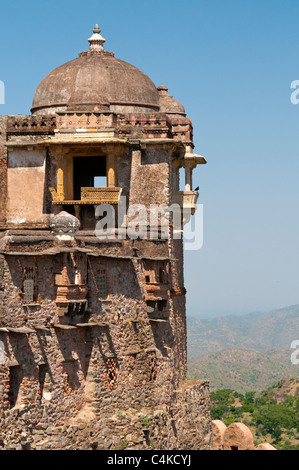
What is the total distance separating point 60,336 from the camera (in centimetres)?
2905

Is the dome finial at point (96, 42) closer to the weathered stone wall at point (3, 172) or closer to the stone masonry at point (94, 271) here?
the stone masonry at point (94, 271)

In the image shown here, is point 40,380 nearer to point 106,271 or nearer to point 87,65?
point 106,271

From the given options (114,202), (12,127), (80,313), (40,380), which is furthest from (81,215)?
(40,380)

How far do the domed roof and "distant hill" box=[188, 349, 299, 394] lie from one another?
73.7 m

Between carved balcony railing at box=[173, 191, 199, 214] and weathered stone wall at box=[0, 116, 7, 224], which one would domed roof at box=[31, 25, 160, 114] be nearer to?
weathered stone wall at box=[0, 116, 7, 224]

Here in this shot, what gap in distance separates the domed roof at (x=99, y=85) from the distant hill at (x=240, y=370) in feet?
242

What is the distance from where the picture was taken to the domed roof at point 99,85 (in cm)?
3659

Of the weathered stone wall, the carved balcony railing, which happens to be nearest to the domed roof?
the weathered stone wall

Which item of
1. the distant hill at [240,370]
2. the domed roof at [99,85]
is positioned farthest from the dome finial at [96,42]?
the distant hill at [240,370]

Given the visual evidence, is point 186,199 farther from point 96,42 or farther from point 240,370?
point 240,370

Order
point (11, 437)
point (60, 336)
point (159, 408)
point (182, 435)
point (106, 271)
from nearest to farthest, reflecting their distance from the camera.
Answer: point (11, 437) → point (60, 336) → point (106, 271) → point (159, 408) → point (182, 435)

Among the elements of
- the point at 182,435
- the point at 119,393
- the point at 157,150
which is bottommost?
the point at 182,435

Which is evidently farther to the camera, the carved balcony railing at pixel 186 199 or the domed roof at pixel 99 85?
the carved balcony railing at pixel 186 199

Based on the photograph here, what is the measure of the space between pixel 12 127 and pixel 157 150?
5.19m
